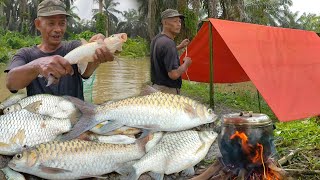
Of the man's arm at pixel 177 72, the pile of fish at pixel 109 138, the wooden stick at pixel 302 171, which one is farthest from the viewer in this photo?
the man's arm at pixel 177 72

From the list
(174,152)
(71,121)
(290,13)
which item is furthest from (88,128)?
(290,13)

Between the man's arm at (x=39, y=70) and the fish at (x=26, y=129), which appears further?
the man's arm at (x=39, y=70)

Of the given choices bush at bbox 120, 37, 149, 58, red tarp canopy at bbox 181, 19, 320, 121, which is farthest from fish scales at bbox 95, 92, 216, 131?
bush at bbox 120, 37, 149, 58

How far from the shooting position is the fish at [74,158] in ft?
7.20

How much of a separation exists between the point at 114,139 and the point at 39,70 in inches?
27.1

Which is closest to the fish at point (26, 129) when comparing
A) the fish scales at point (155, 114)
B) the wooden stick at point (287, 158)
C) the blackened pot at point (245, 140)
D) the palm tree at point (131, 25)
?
the fish scales at point (155, 114)

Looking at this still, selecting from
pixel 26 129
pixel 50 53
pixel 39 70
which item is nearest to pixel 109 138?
pixel 26 129

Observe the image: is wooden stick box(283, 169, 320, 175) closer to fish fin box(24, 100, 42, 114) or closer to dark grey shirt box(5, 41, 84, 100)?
fish fin box(24, 100, 42, 114)

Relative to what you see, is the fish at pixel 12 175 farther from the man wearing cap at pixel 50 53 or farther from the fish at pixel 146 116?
the man wearing cap at pixel 50 53

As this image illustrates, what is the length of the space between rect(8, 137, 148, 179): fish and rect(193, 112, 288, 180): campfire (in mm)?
473

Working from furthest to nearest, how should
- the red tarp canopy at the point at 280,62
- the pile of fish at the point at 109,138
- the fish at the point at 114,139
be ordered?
1. the red tarp canopy at the point at 280,62
2. the fish at the point at 114,139
3. the pile of fish at the point at 109,138

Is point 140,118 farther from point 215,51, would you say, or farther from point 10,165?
point 215,51

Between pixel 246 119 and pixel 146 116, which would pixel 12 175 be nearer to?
pixel 146 116

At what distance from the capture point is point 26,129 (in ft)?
7.72
